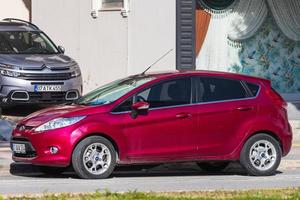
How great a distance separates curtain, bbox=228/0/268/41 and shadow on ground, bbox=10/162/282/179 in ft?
27.3

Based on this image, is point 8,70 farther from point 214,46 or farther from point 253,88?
point 253,88

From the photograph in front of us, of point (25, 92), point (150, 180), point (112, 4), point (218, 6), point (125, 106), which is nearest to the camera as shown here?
point (125, 106)

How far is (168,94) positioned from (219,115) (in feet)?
2.48

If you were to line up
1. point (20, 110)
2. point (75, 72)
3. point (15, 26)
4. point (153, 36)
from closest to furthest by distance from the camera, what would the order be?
point (75, 72) < point (20, 110) < point (15, 26) < point (153, 36)

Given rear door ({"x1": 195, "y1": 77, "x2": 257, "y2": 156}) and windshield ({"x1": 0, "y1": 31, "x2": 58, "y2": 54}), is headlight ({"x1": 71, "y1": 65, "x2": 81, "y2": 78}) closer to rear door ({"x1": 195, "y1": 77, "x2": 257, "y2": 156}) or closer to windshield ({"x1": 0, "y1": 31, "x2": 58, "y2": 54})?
windshield ({"x1": 0, "y1": 31, "x2": 58, "y2": 54})

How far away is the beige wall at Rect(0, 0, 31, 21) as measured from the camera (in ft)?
83.3

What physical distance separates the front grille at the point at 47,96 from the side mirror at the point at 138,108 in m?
6.90

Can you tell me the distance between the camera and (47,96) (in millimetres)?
19422

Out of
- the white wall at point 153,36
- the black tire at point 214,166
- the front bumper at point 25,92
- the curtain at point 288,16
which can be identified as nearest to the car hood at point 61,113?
the black tire at point 214,166

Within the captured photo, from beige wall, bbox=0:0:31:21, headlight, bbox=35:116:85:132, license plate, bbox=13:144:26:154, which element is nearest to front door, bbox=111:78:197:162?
headlight, bbox=35:116:85:132

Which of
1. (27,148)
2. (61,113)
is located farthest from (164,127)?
(27,148)

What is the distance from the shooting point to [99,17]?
74.7 feet

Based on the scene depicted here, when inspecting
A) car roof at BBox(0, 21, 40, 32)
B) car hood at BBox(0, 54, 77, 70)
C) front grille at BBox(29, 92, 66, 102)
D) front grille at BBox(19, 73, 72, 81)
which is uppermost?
car roof at BBox(0, 21, 40, 32)

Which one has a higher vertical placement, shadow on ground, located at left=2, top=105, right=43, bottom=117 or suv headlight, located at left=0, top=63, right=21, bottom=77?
suv headlight, located at left=0, top=63, right=21, bottom=77
